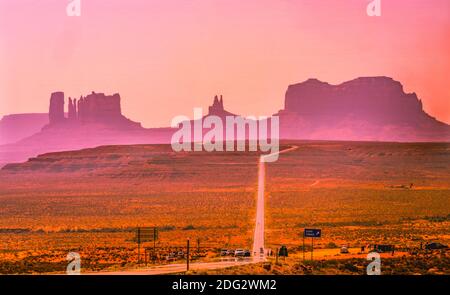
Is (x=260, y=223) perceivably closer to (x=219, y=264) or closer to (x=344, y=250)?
(x=344, y=250)

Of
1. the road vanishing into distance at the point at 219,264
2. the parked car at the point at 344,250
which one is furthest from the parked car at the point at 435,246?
the road vanishing into distance at the point at 219,264

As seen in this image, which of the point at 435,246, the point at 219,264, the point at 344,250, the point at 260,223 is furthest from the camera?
the point at 260,223

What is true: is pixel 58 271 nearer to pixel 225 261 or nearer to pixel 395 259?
pixel 225 261

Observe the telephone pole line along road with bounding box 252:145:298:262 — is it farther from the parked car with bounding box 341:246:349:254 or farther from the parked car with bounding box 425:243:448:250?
the parked car with bounding box 425:243:448:250

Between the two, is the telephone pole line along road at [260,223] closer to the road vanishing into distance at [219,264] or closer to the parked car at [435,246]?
the road vanishing into distance at [219,264]

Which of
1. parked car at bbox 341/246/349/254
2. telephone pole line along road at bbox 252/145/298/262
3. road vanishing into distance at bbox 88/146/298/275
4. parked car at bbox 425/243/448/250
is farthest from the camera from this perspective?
parked car at bbox 425/243/448/250

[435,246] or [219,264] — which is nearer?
[219,264]

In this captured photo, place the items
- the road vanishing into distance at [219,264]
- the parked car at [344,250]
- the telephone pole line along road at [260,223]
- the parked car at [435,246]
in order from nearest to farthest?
the road vanishing into distance at [219,264]
the telephone pole line along road at [260,223]
the parked car at [344,250]
the parked car at [435,246]

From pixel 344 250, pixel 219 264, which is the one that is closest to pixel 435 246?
pixel 344 250

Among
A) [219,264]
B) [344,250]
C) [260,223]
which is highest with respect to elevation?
[260,223]

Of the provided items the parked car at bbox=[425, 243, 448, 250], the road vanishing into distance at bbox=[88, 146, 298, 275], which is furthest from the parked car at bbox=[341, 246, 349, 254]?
the parked car at bbox=[425, 243, 448, 250]

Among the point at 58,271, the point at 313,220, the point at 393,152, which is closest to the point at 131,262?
the point at 58,271

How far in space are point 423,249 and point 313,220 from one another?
23.4 m
